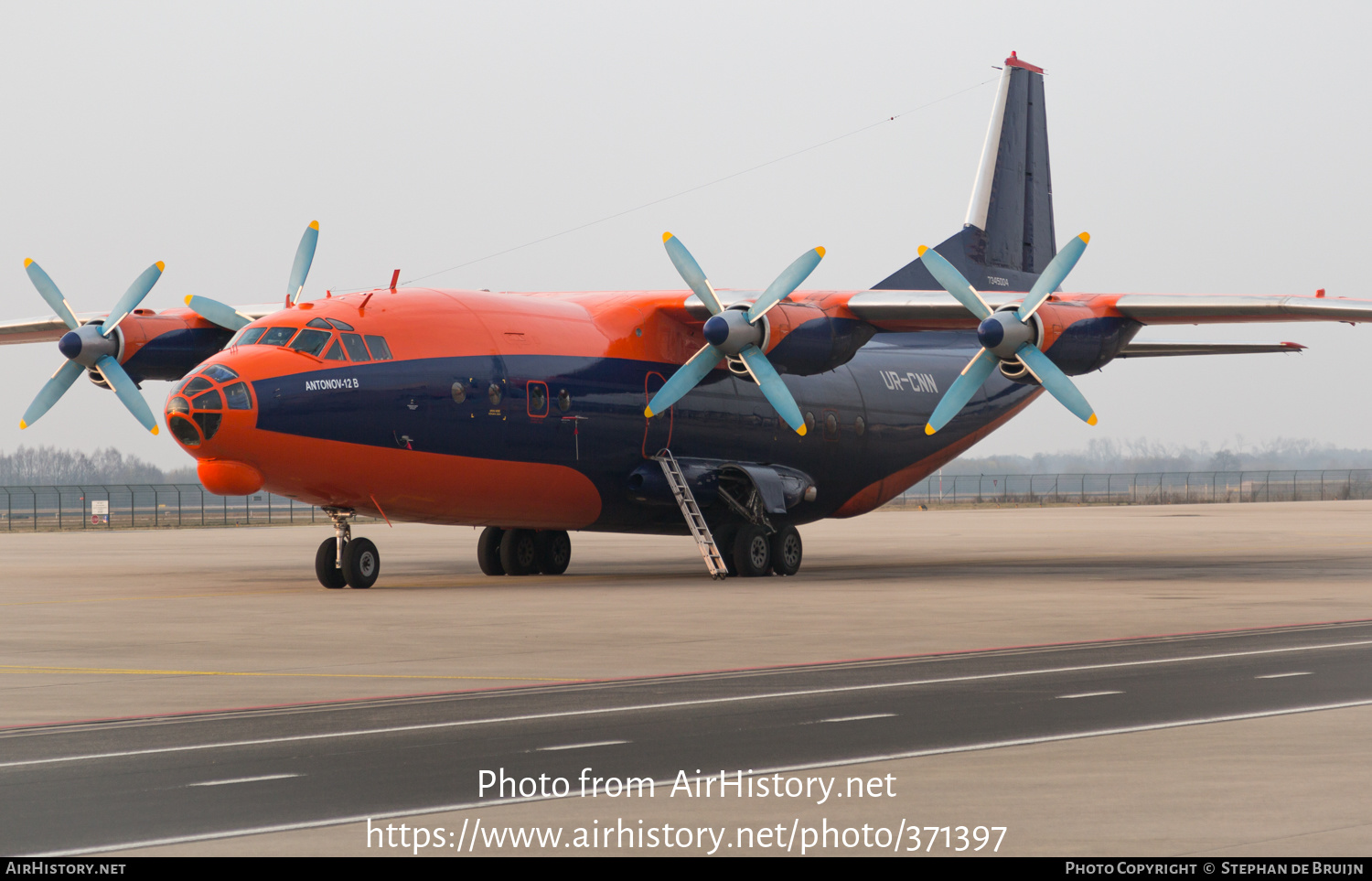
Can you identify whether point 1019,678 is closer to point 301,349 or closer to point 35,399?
point 301,349

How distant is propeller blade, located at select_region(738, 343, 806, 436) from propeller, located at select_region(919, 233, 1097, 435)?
2.48m

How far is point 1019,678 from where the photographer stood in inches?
537

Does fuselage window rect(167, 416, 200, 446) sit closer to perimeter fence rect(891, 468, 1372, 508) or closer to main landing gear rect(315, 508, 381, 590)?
main landing gear rect(315, 508, 381, 590)

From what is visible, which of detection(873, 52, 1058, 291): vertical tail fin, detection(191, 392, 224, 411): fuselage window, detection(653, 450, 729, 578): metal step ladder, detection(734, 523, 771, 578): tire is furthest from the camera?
detection(873, 52, 1058, 291): vertical tail fin

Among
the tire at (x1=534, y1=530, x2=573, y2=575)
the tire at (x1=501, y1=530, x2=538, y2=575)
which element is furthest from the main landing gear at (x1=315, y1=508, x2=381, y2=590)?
the tire at (x1=534, y1=530, x2=573, y2=575)

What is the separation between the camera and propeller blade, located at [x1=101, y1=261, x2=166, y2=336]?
3008cm

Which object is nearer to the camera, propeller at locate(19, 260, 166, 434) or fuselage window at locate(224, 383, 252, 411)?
fuselage window at locate(224, 383, 252, 411)

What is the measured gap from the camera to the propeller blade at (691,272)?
93.0 feet

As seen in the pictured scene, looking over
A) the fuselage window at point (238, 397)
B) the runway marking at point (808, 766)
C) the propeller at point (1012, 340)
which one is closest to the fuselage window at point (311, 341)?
the fuselage window at point (238, 397)

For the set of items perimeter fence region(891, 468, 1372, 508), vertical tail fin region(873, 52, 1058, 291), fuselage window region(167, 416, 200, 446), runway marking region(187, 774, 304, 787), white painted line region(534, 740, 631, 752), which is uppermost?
vertical tail fin region(873, 52, 1058, 291)

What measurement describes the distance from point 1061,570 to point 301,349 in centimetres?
1579

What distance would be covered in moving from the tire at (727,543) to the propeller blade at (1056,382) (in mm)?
6720

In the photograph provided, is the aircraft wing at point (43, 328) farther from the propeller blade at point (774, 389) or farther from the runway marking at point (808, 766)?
the runway marking at point (808, 766)
